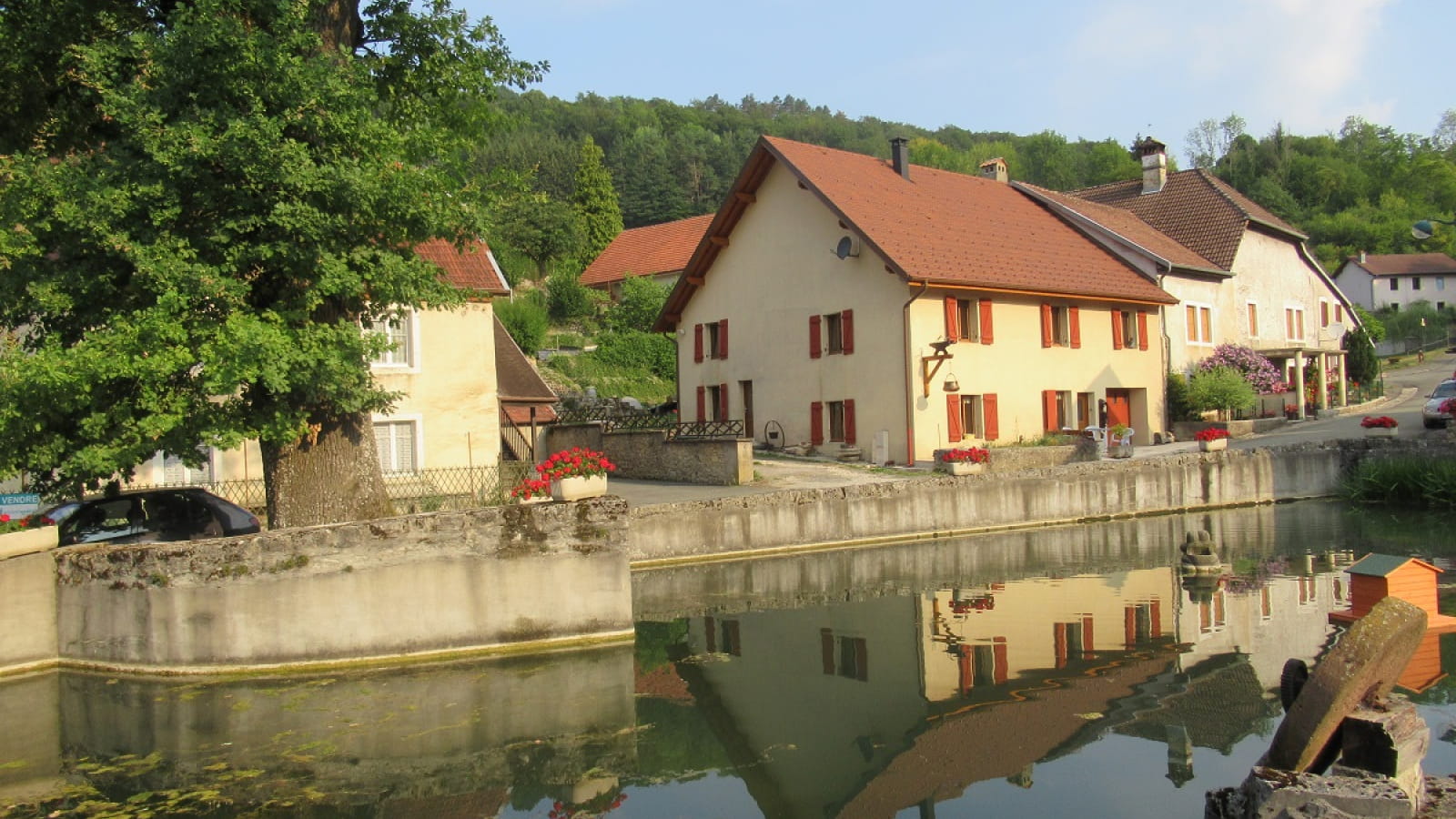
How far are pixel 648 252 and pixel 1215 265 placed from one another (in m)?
31.5

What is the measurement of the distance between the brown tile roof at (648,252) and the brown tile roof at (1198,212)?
22.7m

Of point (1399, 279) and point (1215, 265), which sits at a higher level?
point (1399, 279)

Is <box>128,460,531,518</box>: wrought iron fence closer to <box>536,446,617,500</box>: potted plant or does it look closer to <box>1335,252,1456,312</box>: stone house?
<box>536,446,617,500</box>: potted plant

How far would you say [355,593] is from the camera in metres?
12.5

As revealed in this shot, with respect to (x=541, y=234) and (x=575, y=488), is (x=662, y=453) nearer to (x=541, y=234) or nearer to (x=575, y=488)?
(x=575, y=488)

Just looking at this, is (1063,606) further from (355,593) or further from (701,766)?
(355,593)

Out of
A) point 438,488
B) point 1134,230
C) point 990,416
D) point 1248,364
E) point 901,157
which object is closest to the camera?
point 438,488

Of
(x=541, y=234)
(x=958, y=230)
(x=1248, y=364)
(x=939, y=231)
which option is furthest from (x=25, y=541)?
(x=541, y=234)

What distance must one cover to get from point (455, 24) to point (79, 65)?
176 inches

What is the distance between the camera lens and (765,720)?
10.4 m

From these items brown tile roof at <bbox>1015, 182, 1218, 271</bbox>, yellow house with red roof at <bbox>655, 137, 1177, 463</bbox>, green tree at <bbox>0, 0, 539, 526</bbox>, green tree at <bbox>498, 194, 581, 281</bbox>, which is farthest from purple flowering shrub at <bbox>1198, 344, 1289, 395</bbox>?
green tree at <bbox>498, 194, 581, 281</bbox>

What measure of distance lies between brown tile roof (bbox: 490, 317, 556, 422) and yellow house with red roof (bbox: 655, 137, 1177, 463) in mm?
5772

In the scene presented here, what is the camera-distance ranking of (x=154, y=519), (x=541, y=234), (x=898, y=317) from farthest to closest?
(x=541, y=234)
(x=898, y=317)
(x=154, y=519)

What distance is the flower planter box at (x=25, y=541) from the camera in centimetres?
1277
